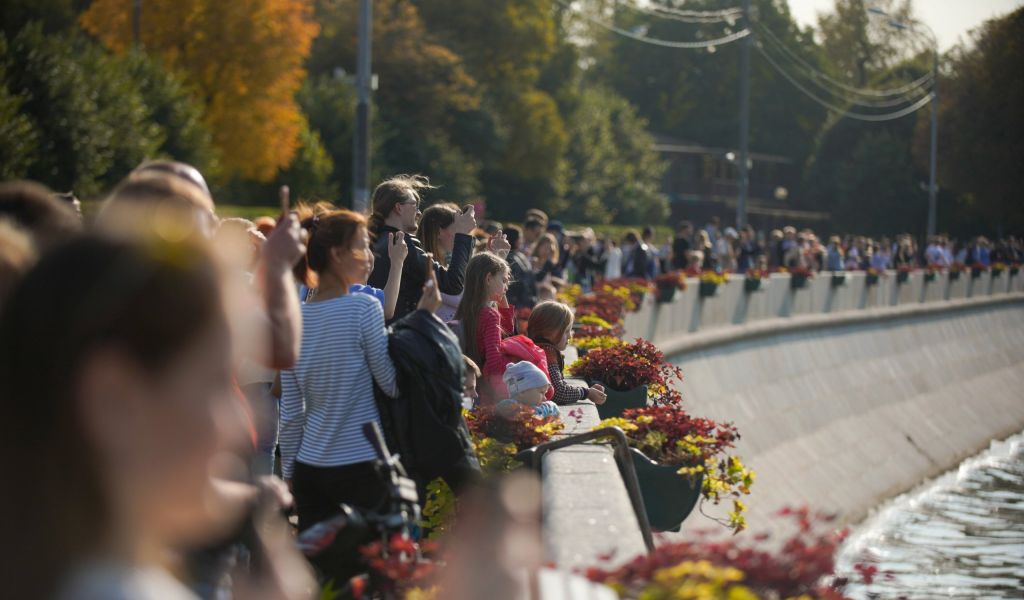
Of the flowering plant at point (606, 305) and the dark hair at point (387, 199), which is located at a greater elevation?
the dark hair at point (387, 199)

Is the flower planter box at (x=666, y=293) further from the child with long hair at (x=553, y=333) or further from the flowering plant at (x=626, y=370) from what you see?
the child with long hair at (x=553, y=333)

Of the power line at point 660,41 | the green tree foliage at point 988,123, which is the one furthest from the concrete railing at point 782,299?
the green tree foliage at point 988,123

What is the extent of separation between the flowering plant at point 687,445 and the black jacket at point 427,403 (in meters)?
1.78

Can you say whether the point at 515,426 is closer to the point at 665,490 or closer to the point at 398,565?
the point at 665,490

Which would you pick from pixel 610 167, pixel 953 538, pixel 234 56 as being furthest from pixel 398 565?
pixel 610 167

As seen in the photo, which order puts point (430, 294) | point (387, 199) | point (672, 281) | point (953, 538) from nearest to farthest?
1. point (430, 294)
2. point (387, 199)
3. point (672, 281)
4. point (953, 538)

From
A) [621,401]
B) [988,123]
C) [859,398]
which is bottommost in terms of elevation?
[859,398]

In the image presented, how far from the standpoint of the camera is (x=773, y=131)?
8994 centimetres

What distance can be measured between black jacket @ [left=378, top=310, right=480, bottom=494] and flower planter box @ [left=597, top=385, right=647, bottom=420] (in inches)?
174

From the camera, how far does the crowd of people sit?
1.54m

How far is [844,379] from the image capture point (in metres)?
29.9

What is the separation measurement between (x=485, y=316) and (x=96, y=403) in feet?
20.9

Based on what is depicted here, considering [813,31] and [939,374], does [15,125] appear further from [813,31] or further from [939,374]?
[813,31]

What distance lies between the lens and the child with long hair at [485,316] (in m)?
7.82
